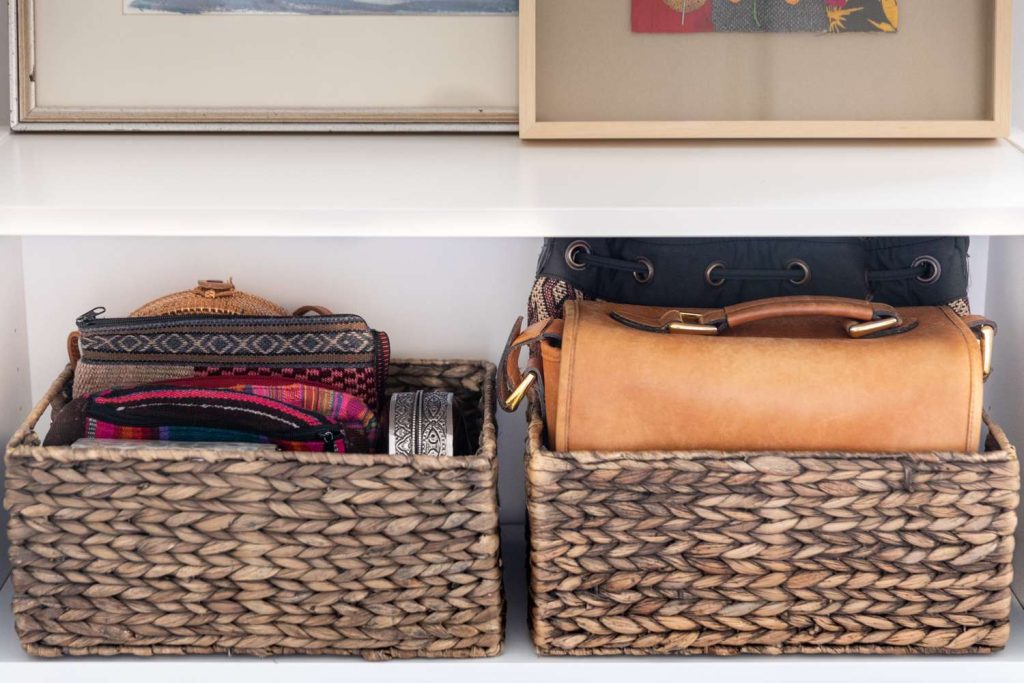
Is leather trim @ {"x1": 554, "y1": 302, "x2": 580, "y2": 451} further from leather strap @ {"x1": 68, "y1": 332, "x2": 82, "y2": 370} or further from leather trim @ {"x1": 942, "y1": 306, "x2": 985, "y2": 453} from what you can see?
leather strap @ {"x1": 68, "y1": 332, "x2": 82, "y2": 370}

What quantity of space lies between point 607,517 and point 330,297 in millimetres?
424

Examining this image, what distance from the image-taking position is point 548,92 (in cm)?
100

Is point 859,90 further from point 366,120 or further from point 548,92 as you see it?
point 366,120

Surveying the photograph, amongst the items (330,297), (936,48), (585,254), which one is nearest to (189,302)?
(330,297)

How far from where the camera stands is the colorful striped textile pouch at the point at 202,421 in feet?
3.04

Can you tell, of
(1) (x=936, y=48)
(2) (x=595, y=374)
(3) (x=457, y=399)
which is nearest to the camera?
(2) (x=595, y=374)

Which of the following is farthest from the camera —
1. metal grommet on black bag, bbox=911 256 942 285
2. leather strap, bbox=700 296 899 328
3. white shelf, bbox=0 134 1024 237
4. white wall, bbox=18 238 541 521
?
white wall, bbox=18 238 541 521

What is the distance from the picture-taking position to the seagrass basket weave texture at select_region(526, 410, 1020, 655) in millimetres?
867

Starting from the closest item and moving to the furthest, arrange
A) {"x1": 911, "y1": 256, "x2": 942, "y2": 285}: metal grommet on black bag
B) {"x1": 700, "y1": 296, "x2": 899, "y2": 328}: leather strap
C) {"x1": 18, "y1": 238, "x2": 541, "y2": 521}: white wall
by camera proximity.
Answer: {"x1": 700, "y1": 296, "x2": 899, "y2": 328}: leather strap < {"x1": 911, "y1": 256, "x2": 942, "y2": 285}: metal grommet on black bag < {"x1": 18, "y1": 238, "x2": 541, "y2": 521}: white wall

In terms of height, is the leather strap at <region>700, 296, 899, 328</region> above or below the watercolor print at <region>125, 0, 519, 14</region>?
below

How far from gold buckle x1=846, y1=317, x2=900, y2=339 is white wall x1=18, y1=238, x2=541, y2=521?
0.35 meters

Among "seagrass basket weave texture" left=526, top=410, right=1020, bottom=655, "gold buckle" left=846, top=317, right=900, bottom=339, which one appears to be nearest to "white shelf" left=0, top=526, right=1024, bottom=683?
"seagrass basket weave texture" left=526, top=410, right=1020, bottom=655

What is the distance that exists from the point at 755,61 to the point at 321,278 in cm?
48
